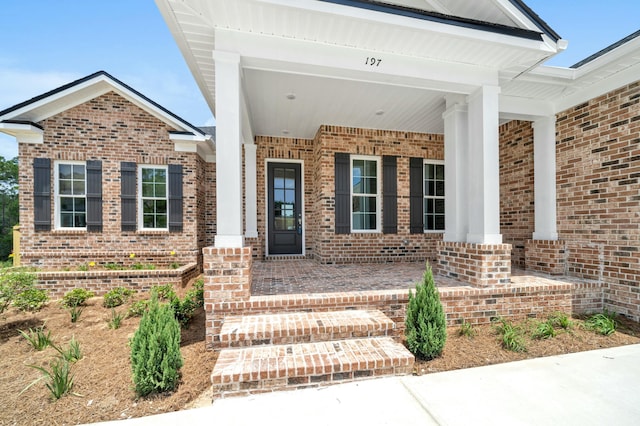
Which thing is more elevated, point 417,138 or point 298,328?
point 417,138

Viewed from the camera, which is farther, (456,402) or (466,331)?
(466,331)

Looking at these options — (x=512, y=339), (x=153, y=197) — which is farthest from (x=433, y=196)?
(x=153, y=197)

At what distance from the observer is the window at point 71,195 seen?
21.1 ft

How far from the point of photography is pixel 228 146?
3.21m

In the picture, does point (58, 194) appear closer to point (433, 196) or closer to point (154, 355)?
point (154, 355)

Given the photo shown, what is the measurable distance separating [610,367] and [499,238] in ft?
5.63

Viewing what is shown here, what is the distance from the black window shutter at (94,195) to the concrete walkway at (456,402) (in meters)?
5.91

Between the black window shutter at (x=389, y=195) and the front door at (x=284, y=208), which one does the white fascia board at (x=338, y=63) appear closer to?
the black window shutter at (x=389, y=195)

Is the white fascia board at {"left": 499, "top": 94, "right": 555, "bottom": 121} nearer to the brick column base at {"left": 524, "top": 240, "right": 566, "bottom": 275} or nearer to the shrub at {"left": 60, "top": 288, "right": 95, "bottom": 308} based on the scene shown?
the brick column base at {"left": 524, "top": 240, "right": 566, "bottom": 275}

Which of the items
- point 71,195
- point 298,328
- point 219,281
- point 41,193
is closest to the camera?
point 298,328

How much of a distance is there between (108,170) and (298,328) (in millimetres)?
6453

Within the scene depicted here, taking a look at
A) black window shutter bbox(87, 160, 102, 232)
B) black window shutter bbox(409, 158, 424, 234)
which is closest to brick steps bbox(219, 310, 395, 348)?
black window shutter bbox(409, 158, 424, 234)

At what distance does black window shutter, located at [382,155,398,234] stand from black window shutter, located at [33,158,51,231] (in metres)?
7.74

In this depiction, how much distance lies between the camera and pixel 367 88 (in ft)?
14.6
